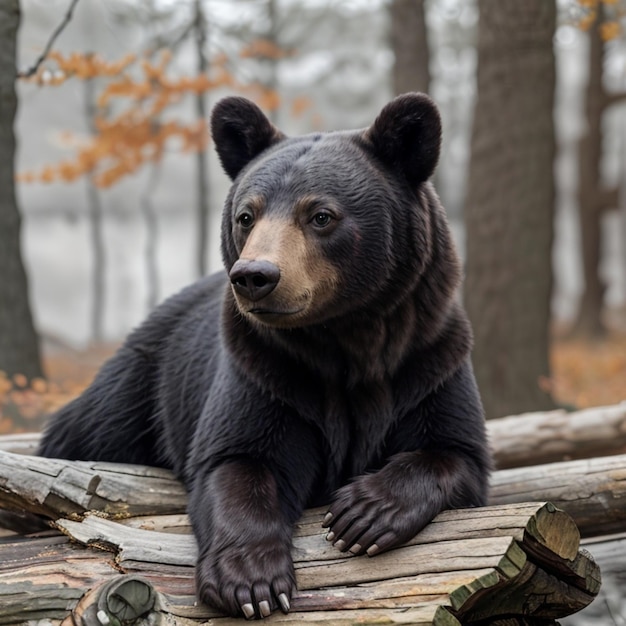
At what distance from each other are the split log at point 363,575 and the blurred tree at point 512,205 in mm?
4269

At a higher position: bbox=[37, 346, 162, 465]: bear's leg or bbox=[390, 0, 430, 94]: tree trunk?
bbox=[390, 0, 430, 94]: tree trunk

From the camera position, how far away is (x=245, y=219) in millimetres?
3135

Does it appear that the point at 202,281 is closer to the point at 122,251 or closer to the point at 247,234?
the point at 247,234

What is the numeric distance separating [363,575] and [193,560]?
684 millimetres

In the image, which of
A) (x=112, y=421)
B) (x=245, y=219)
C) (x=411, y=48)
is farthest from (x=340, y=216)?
(x=411, y=48)

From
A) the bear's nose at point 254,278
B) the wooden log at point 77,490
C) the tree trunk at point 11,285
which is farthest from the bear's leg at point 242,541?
the tree trunk at point 11,285

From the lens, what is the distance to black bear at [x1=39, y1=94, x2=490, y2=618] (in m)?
2.89

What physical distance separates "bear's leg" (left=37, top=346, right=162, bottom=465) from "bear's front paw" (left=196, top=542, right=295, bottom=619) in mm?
1414

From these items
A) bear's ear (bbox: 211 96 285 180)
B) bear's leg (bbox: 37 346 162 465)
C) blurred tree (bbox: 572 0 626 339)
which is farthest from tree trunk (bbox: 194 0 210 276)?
bear's ear (bbox: 211 96 285 180)

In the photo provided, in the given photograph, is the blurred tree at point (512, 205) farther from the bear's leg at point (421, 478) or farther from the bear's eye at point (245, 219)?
the bear's eye at point (245, 219)

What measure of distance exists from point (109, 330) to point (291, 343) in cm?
3305

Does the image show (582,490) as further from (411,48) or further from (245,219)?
(411,48)

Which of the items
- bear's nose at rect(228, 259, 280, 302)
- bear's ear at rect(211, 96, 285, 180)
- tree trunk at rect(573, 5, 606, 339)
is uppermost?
bear's ear at rect(211, 96, 285, 180)

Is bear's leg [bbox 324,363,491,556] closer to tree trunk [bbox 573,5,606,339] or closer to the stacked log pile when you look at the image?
the stacked log pile
